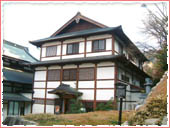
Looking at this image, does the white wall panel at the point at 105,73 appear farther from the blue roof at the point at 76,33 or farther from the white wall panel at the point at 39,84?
the white wall panel at the point at 39,84

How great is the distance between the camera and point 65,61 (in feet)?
60.6

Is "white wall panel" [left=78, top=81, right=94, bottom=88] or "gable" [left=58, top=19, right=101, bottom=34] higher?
"gable" [left=58, top=19, right=101, bottom=34]

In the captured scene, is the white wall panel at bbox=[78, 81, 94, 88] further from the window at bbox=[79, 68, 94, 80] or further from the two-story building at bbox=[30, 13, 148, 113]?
the window at bbox=[79, 68, 94, 80]

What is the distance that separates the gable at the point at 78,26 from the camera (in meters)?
19.7

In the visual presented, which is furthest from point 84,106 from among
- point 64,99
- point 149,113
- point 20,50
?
point 20,50

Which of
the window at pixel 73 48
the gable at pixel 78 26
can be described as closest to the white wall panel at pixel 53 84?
the window at pixel 73 48

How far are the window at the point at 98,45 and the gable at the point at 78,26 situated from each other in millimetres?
2064

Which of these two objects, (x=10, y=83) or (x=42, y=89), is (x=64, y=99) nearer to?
(x=42, y=89)

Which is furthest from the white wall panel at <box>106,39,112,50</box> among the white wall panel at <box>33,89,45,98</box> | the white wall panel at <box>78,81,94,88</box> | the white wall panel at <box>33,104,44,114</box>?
the white wall panel at <box>33,104,44,114</box>

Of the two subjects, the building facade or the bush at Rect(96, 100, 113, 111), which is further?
the building facade

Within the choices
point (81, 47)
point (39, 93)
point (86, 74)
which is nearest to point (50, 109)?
point (39, 93)

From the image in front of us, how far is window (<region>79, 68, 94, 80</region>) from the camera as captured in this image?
17.6 m

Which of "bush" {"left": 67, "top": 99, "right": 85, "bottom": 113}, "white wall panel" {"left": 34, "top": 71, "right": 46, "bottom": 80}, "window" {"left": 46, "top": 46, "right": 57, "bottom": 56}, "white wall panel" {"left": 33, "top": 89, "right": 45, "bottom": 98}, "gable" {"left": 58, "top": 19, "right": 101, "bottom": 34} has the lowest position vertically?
"bush" {"left": 67, "top": 99, "right": 85, "bottom": 113}

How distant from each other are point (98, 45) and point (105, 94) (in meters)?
4.54
